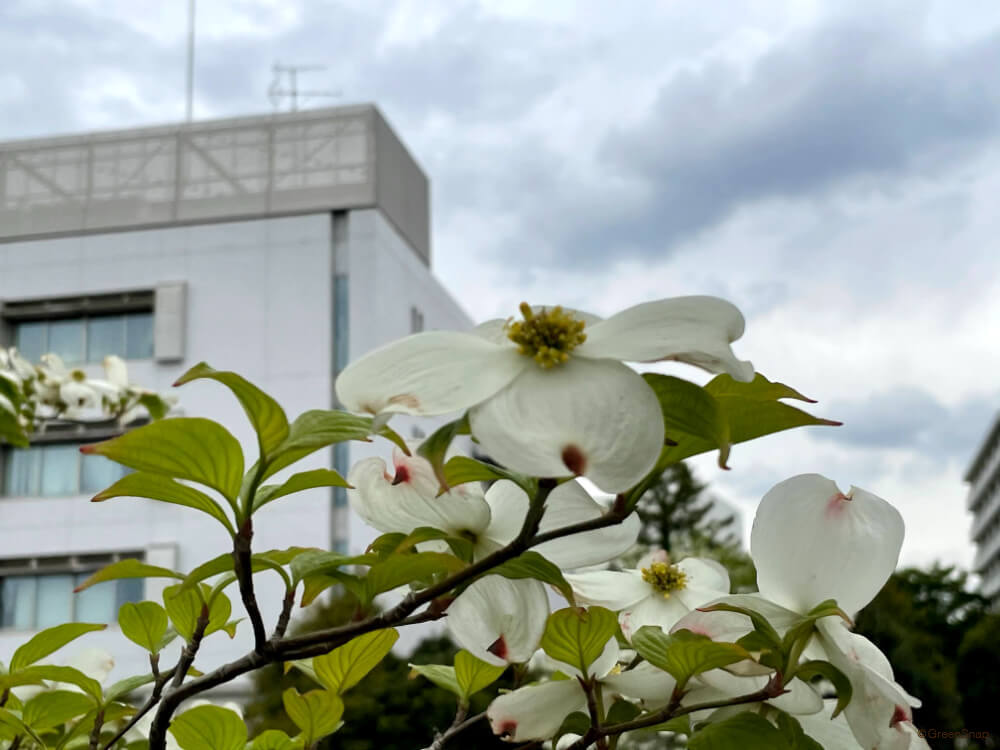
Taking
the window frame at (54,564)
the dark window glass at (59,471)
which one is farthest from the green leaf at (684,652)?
the dark window glass at (59,471)

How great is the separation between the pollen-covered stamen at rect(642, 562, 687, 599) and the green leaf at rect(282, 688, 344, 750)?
0.44ft

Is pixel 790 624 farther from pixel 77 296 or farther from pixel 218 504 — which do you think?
pixel 77 296

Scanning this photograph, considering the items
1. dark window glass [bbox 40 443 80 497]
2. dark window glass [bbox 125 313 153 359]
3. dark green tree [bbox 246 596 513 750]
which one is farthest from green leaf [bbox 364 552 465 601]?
dark window glass [bbox 125 313 153 359]

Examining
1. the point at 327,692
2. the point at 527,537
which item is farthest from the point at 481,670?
the point at 527,537

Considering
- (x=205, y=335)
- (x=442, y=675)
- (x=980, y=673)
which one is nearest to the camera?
(x=442, y=675)

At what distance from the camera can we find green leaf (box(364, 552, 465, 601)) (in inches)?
12.1

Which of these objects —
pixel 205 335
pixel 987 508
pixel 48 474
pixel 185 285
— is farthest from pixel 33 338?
pixel 987 508

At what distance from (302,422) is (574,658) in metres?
0.15

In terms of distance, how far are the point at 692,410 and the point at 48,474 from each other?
12.0 metres

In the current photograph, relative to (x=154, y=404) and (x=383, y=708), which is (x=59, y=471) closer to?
(x=383, y=708)

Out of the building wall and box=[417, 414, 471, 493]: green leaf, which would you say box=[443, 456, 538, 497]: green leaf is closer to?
box=[417, 414, 471, 493]: green leaf

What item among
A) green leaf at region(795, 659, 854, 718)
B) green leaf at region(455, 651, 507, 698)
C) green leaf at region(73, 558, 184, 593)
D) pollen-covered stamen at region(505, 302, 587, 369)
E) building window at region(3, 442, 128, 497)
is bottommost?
green leaf at region(455, 651, 507, 698)

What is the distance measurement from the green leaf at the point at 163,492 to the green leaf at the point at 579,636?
0.12 m

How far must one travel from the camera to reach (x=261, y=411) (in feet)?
0.92
